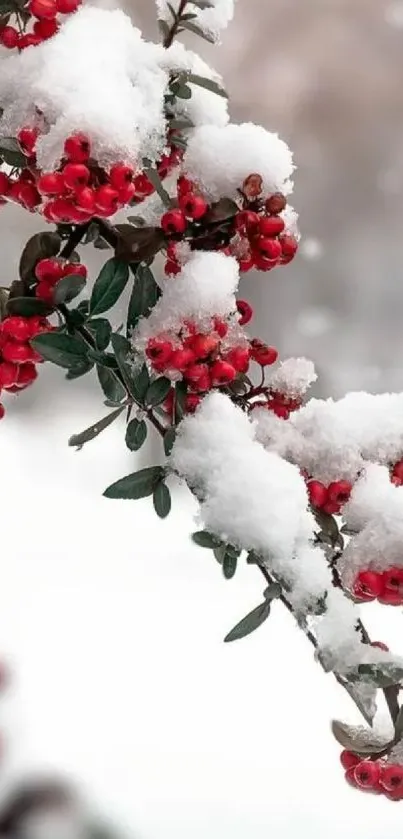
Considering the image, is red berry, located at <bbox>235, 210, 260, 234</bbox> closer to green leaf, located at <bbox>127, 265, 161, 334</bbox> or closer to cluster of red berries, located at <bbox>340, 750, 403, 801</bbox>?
green leaf, located at <bbox>127, 265, 161, 334</bbox>

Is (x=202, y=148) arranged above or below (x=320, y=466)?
above

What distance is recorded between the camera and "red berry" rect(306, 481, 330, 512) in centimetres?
48

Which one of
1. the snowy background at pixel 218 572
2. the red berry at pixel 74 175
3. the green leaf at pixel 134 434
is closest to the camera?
the red berry at pixel 74 175

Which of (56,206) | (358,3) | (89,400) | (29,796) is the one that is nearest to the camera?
(56,206)

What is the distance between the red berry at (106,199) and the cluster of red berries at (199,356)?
0.07 m

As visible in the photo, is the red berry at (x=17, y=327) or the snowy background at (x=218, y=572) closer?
the red berry at (x=17, y=327)

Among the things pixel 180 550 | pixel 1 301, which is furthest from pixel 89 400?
pixel 1 301

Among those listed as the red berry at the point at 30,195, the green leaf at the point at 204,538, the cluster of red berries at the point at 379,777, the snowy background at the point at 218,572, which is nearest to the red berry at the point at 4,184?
the red berry at the point at 30,195

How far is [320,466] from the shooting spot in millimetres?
490

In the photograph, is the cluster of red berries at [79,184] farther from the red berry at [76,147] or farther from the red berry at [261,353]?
the red berry at [261,353]

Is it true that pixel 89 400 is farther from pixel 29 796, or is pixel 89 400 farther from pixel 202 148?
pixel 202 148

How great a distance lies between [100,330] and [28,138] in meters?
0.10

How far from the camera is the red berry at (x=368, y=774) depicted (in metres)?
0.48

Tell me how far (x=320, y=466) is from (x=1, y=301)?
0.20m
